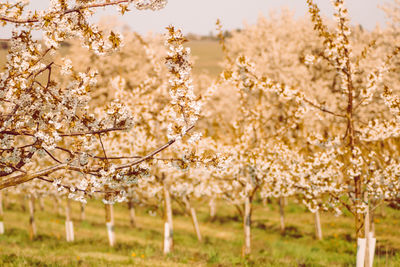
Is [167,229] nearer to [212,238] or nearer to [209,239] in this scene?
[209,239]

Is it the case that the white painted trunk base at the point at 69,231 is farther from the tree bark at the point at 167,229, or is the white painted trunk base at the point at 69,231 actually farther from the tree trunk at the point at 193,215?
the tree bark at the point at 167,229

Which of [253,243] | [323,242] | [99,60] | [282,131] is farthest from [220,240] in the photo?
[99,60]

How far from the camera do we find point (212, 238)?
2109cm

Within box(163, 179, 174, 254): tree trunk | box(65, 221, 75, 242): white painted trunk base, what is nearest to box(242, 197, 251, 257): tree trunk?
box(163, 179, 174, 254): tree trunk

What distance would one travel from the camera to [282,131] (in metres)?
13.9

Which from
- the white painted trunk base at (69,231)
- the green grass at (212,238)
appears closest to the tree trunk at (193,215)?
the green grass at (212,238)

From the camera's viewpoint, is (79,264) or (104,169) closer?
(104,169)

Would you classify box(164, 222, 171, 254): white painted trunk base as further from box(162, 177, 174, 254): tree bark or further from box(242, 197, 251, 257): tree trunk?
box(242, 197, 251, 257): tree trunk

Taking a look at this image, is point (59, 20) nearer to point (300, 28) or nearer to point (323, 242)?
point (323, 242)

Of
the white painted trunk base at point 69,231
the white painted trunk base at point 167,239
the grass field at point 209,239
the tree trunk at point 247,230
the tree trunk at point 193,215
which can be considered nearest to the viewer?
the grass field at point 209,239

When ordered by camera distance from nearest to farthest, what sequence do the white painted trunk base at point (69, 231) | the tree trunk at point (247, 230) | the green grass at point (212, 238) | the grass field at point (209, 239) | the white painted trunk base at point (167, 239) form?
the grass field at point (209, 239), the green grass at point (212, 238), the tree trunk at point (247, 230), the white painted trunk base at point (167, 239), the white painted trunk base at point (69, 231)

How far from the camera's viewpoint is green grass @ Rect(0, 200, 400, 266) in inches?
513

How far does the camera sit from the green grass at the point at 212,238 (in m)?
13.0

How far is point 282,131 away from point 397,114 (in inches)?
230
